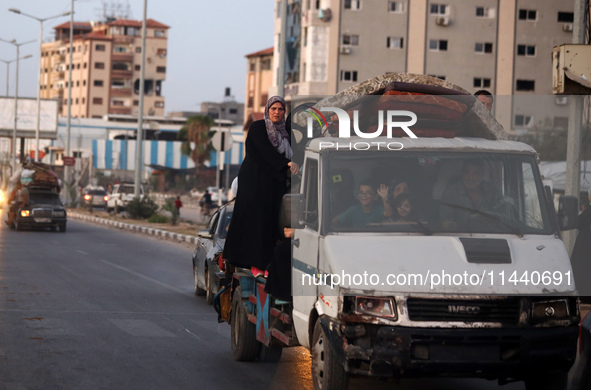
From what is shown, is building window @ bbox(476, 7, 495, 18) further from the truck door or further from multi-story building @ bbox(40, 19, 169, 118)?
multi-story building @ bbox(40, 19, 169, 118)

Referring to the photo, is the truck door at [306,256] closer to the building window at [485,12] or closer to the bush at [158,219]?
the bush at [158,219]

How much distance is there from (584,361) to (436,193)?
1.59m

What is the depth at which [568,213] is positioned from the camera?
7.14m

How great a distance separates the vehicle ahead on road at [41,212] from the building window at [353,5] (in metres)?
40.8

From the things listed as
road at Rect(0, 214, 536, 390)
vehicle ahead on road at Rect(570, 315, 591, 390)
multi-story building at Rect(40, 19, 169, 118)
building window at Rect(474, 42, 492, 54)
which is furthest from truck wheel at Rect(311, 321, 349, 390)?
multi-story building at Rect(40, 19, 169, 118)

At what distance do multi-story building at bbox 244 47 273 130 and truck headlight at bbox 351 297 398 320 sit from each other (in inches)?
3713

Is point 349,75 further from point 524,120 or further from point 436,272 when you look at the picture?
point 436,272

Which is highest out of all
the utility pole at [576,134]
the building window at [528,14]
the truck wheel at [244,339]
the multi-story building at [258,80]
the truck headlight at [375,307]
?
the building window at [528,14]

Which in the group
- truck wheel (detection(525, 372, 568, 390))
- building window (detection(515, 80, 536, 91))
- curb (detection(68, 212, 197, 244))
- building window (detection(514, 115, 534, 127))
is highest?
building window (detection(515, 80, 536, 91))

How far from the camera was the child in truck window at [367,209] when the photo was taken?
7.02 metres

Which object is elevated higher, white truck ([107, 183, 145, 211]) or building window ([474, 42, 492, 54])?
building window ([474, 42, 492, 54])

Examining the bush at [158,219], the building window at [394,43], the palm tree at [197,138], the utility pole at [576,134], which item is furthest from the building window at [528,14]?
the utility pole at [576,134]

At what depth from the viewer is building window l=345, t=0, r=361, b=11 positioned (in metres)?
70.6

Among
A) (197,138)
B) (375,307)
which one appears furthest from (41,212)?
(197,138)
